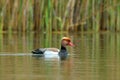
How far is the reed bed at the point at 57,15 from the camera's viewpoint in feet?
80.0

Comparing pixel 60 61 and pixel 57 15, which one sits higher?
pixel 57 15

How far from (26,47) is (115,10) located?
7.25m

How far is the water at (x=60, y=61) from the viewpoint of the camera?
11344 millimetres

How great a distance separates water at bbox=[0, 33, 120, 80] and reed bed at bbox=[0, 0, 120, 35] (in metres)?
2.19

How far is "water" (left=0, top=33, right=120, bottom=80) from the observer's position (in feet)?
37.2

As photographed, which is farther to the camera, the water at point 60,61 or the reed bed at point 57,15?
the reed bed at point 57,15

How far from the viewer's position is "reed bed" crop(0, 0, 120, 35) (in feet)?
80.0

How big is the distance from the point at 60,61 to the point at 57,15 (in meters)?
10.1

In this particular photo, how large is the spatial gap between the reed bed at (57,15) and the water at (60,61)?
7.17 feet

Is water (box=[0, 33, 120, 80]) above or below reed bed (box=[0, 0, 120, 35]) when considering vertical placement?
below

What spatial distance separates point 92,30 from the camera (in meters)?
25.3

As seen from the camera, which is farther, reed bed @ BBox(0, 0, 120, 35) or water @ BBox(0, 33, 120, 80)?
reed bed @ BBox(0, 0, 120, 35)

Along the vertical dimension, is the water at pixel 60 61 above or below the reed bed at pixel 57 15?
below

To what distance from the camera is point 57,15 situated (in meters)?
24.6
